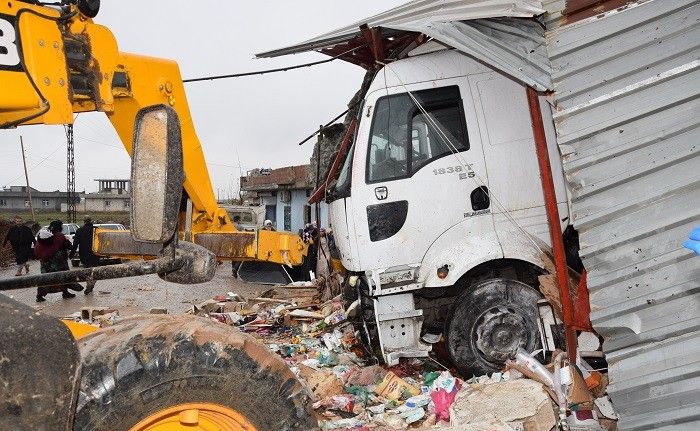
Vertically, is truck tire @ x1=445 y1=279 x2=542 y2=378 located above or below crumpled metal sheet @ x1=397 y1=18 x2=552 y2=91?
below

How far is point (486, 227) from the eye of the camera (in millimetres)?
5613

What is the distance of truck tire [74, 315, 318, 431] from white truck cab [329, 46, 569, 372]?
11.1ft

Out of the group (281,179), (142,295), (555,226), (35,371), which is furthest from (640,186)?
(281,179)

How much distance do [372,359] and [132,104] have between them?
366cm

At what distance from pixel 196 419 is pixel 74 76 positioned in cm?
173

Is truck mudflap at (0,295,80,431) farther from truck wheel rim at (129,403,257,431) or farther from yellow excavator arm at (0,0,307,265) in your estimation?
yellow excavator arm at (0,0,307,265)

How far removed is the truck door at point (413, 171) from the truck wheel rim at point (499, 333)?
0.84 metres

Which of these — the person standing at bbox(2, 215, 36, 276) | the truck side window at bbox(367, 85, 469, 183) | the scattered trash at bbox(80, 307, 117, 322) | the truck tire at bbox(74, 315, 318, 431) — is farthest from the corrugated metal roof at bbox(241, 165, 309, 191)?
the truck tire at bbox(74, 315, 318, 431)

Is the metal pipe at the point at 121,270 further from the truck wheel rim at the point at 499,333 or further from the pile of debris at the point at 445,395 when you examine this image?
the truck wheel rim at the point at 499,333

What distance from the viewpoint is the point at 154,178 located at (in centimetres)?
194

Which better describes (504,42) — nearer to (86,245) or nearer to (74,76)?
(74,76)

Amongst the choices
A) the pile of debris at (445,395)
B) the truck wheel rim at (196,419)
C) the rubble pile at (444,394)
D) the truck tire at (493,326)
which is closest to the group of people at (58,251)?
the rubble pile at (444,394)

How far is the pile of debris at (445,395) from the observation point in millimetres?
4551

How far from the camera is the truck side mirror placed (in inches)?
76.3
